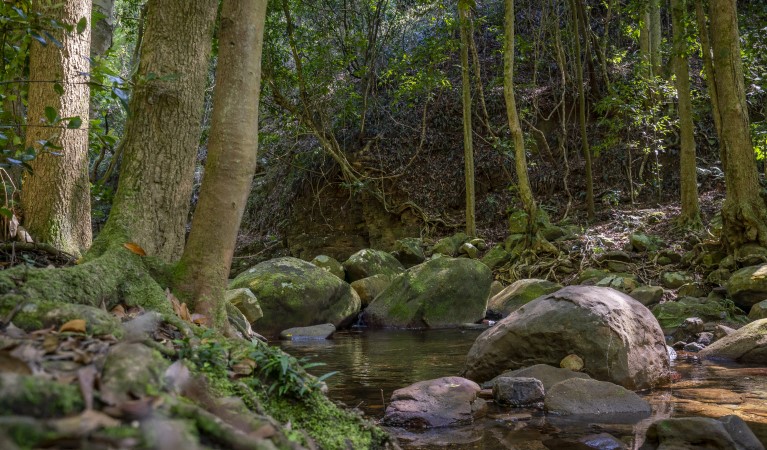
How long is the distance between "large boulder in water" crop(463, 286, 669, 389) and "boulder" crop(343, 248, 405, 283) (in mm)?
6815

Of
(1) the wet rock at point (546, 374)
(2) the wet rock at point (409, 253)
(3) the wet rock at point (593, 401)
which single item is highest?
(2) the wet rock at point (409, 253)

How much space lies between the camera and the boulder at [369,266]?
12.7 m

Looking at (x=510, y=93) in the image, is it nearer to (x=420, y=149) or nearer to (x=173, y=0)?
(x=420, y=149)

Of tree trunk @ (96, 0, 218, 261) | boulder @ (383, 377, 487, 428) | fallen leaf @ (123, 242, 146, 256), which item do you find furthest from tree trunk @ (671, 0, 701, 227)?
fallen leaf @ (123, 242, 146, 256)

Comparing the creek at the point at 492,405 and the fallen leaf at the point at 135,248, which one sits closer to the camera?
the fallen leaf at the point at 135,248

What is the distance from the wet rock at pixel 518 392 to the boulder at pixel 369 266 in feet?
25.4

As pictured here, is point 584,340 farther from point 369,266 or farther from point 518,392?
point 369,266

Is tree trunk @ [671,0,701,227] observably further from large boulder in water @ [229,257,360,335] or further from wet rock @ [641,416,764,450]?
wet rock @ [641,416,764,450]

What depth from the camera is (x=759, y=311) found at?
26.5 ft

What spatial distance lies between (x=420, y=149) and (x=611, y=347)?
13101 millimetres

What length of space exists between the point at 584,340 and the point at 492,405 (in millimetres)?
1124

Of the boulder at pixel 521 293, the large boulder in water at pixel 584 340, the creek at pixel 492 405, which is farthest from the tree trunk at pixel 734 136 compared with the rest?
the large boulder in water at pixel 584 340

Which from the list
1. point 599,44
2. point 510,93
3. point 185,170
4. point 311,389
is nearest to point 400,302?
point 510,93

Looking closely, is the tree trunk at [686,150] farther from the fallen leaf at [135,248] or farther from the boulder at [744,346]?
the fallen leaf at [135,248]
